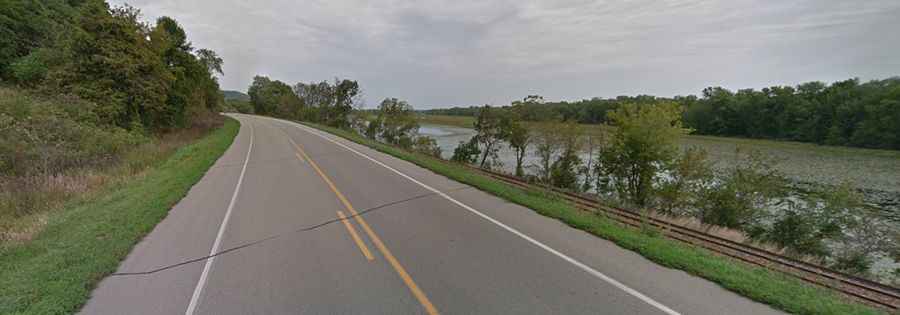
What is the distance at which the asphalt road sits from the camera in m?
3.37

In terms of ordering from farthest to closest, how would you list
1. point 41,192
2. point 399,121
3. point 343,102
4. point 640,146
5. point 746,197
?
point 343,102
point 399,121
point 640,146
point 746,197
point 41,192

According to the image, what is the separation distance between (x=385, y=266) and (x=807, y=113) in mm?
69603

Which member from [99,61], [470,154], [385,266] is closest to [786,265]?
[385,266]

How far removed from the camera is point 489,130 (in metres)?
21.2

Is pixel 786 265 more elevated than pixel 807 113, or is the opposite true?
pixel 807 113

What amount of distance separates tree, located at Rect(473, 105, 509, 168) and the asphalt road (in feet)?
44.2

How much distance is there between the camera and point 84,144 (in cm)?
1183

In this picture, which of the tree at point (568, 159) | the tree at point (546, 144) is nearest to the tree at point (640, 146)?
the tree at point (568, 159)

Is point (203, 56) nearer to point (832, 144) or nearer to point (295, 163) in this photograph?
point (295, 163)

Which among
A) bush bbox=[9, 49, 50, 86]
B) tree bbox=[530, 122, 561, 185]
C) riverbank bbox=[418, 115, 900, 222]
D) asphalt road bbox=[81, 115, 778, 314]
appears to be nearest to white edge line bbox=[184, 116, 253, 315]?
asphalt road bbox=[81, 115, 778, 314]

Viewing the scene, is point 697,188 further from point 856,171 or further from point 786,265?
point 856,171

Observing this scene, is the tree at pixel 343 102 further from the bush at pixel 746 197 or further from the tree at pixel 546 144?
the bush at pixel 746 197

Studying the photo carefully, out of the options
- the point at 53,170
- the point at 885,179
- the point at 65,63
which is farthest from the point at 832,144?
the point at 65,63

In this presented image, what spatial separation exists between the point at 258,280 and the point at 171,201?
523 centimetres
